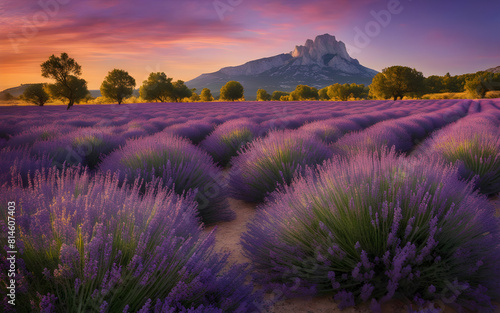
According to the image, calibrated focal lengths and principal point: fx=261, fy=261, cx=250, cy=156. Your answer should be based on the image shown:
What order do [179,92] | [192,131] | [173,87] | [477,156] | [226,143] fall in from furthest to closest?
[179,92], [173,87], [192,131], [226,143], [477,156]

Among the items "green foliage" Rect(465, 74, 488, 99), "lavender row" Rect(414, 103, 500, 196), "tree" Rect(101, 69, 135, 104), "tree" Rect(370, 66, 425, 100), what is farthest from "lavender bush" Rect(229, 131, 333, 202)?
"green foliage" Rect(465, 74, 488, 99)

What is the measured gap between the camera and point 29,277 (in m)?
1.03

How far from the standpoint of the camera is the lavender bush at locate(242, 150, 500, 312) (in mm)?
1465

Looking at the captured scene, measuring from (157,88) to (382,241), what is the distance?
63.2 meters

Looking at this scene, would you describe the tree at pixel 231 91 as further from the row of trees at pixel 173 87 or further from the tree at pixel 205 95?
the tree at pixel 205 95

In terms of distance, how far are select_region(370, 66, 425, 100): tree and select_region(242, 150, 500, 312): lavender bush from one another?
2119 inches

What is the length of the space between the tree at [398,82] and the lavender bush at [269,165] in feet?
172

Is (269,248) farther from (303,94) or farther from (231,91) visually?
(303,94)

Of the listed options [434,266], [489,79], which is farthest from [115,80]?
[489,79]

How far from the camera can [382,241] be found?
1620 mm

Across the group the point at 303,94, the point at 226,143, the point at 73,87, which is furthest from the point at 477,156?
the point at 303,94

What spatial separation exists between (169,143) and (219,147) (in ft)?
7.00

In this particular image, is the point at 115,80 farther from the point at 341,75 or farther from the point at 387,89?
the point at 341,75

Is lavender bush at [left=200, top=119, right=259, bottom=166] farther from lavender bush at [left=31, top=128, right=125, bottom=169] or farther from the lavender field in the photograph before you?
the lavender field
